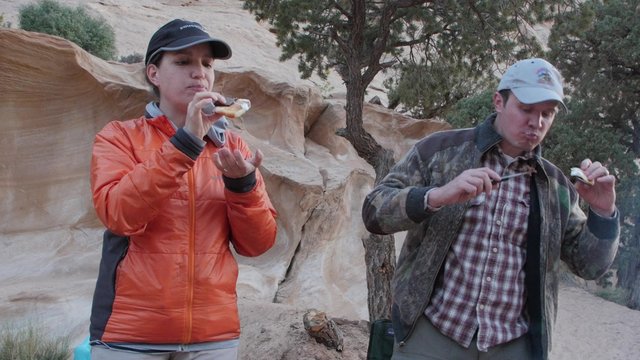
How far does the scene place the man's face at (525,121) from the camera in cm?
247

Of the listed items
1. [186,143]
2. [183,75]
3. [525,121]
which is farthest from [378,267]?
[186,143]

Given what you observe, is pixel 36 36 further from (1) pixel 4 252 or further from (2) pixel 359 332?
(2) pixel 359 332

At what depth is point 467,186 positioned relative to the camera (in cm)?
221

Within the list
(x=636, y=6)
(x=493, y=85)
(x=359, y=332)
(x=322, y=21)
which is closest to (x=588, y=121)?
(x=636, y=6)

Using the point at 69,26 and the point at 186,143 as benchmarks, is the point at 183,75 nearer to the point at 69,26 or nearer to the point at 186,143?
the point at 186,143

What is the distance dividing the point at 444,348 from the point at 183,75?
1.32 metres

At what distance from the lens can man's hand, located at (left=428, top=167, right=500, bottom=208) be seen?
221 cm

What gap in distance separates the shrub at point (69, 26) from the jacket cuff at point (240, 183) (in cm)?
1671

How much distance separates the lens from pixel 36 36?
7.64 m

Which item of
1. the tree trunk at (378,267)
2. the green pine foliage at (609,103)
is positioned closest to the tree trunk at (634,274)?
A: the green pine foliage at (609,103)

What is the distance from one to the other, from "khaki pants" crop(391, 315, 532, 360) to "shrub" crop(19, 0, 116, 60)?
55.6 feet

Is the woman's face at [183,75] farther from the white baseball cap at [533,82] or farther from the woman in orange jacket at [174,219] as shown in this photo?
the white baseball cap at [533,82]

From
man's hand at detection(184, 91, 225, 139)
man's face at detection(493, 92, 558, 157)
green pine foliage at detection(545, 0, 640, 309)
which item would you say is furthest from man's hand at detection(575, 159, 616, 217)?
green pine foliage at detection(545, 0, 640, 309)

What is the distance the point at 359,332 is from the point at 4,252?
4615 mm
